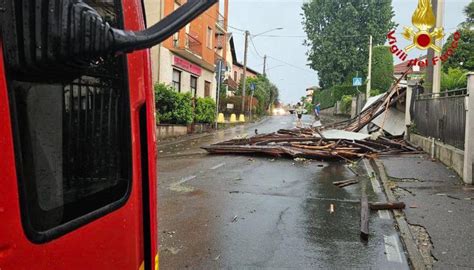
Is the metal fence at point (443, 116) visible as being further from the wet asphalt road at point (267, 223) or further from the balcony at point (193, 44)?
the balcony at point (193, 44)

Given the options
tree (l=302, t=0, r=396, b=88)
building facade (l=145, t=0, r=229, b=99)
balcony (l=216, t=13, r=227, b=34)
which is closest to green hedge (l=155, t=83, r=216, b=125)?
building facade (l=145, t=0, r=229, b=99)

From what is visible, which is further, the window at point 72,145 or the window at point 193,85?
the window at point 193,85

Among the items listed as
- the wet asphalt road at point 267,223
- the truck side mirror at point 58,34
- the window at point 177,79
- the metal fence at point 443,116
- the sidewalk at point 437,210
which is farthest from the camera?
the window at point 177,79

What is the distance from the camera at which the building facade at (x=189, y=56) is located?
24.9m

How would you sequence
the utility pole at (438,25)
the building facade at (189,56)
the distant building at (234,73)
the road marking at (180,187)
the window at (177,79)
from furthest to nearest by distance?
the distant building at (234,73), the window at (177,79), the building facade at (189,56), the utility pole at (438,25), the road marking at (180,187)

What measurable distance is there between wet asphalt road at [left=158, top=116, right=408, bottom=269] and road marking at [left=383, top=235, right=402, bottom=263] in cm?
1

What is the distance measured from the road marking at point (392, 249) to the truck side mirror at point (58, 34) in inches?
171

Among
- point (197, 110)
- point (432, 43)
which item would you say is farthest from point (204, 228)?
point (197, 110)

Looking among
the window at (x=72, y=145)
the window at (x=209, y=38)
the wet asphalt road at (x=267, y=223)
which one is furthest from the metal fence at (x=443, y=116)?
the window at (x=209, y=38)

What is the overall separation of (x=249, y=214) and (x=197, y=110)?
60.9ft

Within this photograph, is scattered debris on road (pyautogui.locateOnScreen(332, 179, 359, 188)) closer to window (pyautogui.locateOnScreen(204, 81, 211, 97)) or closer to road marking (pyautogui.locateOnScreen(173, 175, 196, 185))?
road marking (pyautogui.locateOnScreen(173, 175, 196, 185))

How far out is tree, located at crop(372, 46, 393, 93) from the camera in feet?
144

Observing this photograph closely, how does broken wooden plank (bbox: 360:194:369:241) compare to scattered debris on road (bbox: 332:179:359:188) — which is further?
scattered debris on road (bbox: 332:179:359:188)

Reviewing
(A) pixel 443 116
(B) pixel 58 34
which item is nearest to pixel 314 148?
(A) pixel 443 116
